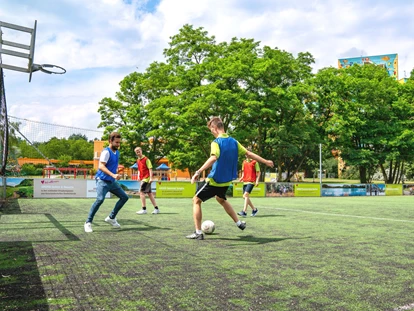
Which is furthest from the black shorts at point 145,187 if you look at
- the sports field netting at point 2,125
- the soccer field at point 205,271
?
the soccer field at point 205,271

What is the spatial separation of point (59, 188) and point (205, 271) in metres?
19.1

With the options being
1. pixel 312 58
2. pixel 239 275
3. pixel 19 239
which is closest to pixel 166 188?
pixel 19 239

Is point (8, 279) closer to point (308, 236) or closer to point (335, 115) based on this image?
point (308, 236)

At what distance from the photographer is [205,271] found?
14.5ft

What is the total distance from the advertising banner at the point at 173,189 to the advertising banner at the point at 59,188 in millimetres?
4705

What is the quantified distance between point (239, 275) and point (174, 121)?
30.5 m

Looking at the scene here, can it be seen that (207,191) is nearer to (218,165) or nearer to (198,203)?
(198,203)

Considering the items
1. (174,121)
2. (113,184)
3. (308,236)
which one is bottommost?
(308,236)

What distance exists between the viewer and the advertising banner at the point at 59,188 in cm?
2136

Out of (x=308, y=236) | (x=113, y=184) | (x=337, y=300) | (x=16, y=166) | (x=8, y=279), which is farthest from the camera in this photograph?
(x=16, y=166)

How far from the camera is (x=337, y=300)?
3.42m

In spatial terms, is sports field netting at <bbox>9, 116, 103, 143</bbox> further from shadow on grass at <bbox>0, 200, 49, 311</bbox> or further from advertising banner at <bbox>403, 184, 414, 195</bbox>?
advertising banner at <bbox>403, 184, 414, 195</bbox>

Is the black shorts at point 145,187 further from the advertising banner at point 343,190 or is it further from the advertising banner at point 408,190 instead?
the advertising banner at point 408,190

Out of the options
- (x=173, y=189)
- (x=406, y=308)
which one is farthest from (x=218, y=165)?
(x=173, y=189)
